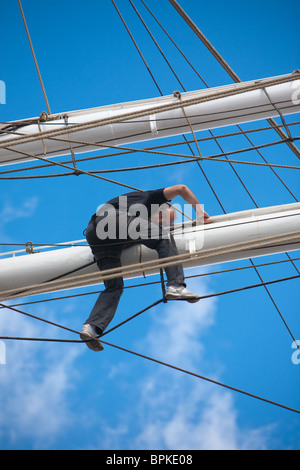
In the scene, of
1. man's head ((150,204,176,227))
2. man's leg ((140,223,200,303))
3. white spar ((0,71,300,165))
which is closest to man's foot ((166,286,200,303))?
man's leg ((140,223,200,303))

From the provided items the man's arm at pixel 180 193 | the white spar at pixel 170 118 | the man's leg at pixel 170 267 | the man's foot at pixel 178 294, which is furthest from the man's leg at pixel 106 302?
the white spar at pixel 170 118

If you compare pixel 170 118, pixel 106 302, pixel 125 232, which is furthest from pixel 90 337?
pixel 170 118

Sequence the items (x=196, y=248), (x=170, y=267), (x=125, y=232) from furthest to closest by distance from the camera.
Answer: (x=196, y=248) → (x=125, y=232) → (x=170, y=267)

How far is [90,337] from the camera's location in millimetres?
4926

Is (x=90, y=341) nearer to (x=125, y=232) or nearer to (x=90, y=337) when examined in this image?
(x=90, y=337)

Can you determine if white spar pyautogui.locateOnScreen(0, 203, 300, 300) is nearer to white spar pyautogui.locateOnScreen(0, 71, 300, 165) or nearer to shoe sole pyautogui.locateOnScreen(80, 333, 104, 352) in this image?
shoe sole pyautogui.locateOnScreen(80, 333, 104, 352)

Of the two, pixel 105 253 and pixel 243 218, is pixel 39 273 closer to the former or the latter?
pixel 105 253

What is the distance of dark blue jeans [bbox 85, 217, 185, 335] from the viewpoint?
5.11m

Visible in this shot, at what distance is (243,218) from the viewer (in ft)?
19.8

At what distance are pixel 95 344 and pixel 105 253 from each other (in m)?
0.88

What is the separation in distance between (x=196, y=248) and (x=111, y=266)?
2.66ft

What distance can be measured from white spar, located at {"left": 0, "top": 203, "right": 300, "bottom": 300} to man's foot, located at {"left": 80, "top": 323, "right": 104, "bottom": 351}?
2.73 ft
